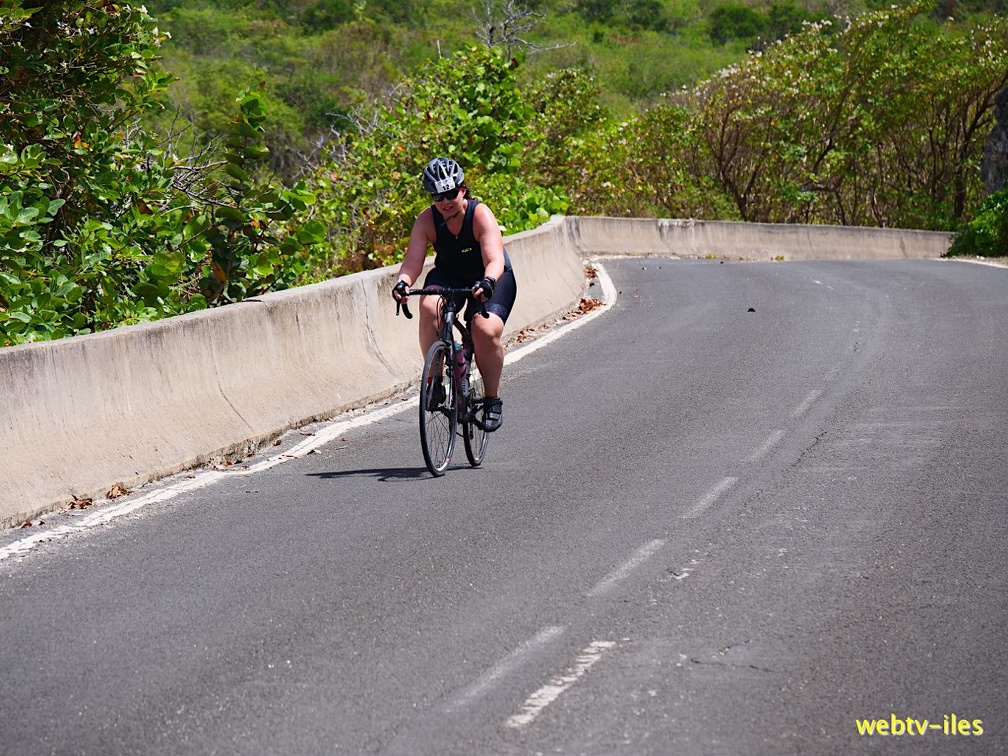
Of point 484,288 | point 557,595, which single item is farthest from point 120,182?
point 557,595

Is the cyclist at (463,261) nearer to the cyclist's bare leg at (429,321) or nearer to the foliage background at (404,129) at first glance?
the cyclist's bare leg at (429,321)

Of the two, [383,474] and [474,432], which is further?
[474,432]

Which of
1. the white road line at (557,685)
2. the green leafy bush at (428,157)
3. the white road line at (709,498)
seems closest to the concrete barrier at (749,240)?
the green leafy bush at (428,157)

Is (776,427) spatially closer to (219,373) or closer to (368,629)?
(219,373)

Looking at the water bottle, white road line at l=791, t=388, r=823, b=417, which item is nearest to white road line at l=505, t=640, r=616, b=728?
the water bottle

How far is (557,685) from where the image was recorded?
5434mm

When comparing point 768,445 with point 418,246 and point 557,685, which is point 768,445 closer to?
point 418,246

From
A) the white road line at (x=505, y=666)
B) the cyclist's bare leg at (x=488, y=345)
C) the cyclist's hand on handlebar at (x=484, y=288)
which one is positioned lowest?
the white road line at (x=505, y=666)

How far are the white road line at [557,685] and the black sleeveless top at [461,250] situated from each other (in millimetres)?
4281

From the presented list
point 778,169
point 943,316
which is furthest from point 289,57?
point 943,316

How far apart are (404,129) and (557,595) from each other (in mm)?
19350

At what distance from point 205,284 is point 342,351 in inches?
49.4

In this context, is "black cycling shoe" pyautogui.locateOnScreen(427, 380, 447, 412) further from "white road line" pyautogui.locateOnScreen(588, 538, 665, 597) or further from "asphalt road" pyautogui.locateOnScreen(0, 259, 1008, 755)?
"white road line" pyautogui.locateOnScreen(588, 538, 665, 597)

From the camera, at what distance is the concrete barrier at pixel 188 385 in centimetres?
849
